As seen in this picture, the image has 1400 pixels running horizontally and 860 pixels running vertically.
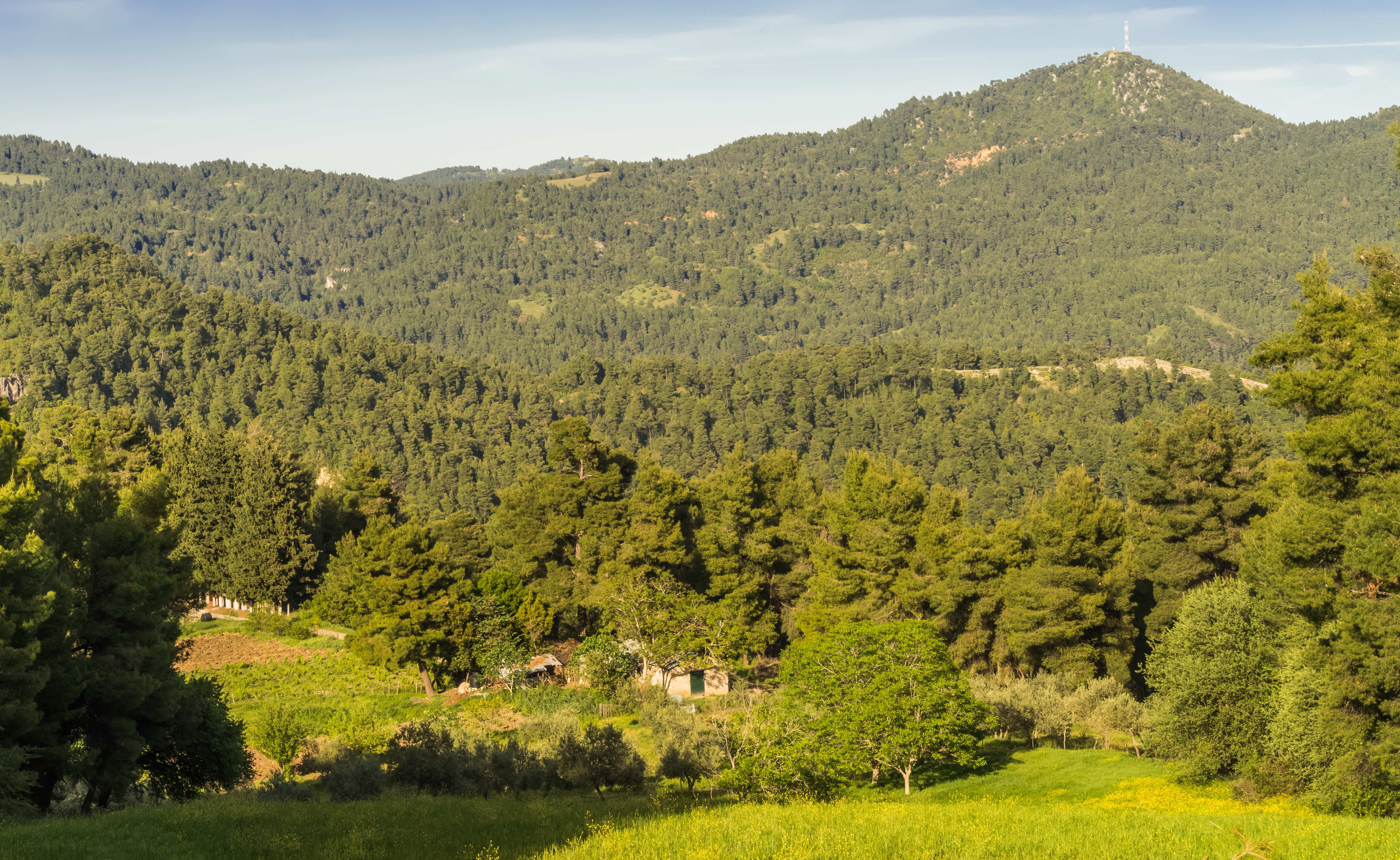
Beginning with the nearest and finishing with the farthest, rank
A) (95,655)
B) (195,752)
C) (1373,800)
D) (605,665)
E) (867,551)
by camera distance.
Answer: (1373,800) < (95,655) < (195,752) < (605,665) < (867,551)

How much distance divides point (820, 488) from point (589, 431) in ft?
71.8

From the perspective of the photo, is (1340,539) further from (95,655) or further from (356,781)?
(95,655)

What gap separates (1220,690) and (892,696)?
9.57 meters

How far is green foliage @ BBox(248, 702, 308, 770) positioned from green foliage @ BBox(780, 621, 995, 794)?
16644 millimetres

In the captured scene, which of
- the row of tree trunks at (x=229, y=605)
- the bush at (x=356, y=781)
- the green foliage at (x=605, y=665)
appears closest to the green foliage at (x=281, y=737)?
the bush at (x=356, y=781)

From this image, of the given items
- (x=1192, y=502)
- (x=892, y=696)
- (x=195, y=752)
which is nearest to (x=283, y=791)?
(x=195, y=752)

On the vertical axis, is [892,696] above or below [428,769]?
below

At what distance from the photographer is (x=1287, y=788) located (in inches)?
1077

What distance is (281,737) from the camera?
33062mm

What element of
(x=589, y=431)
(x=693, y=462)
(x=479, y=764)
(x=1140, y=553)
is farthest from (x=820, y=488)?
(x=693, y=462)

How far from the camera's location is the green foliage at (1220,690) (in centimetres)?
2903

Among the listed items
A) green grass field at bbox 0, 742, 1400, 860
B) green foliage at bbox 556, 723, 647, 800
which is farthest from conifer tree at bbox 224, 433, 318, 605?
green grass field at bbox 0, 742, 1400, 860

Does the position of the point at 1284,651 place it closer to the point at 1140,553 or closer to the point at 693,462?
the point at 1140,553

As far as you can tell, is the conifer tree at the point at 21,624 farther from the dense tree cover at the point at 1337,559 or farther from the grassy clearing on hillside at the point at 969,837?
the dense tree cover at the point at 1337,559
